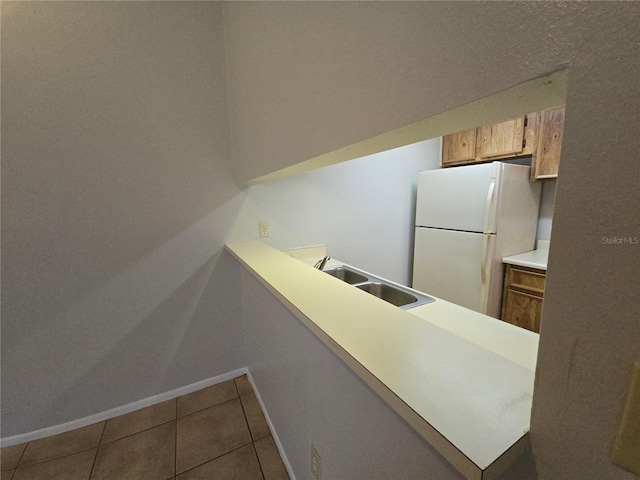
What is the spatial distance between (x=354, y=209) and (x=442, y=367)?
6.67ft

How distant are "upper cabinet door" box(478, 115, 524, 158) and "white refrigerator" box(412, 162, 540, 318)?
23 cm

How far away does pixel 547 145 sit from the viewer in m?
2.19

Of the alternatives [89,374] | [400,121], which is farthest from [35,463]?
[400,121]

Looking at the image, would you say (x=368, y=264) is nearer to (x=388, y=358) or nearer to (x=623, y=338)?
(x=388, y=358)

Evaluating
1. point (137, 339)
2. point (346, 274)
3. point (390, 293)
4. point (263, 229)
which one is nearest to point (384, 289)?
point (390, 293)

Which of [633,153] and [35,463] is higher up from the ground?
[633,153]

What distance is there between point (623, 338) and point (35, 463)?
2.51 m

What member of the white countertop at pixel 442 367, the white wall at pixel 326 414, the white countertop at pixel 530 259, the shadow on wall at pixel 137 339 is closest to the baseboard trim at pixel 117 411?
the shadow on wall at pixel 137 339

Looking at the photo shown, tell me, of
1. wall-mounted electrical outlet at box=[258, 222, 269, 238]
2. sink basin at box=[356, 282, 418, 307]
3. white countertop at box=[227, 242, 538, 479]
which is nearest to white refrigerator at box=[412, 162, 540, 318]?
sink basin at box=[356, 282, 418, 307]

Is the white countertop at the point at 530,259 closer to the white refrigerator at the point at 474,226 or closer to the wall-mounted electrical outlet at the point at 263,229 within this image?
the white refrigerator at the point at 474,226

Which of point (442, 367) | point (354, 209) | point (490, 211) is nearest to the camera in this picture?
point (442, 367)

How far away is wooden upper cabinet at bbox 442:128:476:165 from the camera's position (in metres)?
2.65

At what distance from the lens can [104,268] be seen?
5.57 ft

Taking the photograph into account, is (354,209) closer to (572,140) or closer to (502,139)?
(502,139)
